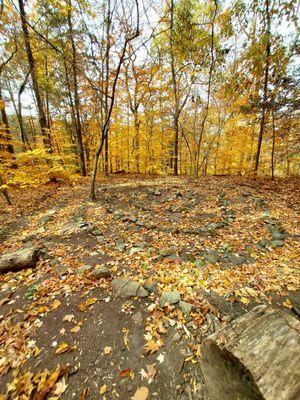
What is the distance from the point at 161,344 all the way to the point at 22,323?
7.02 feet

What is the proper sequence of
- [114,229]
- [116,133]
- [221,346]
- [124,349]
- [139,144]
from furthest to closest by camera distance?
[116,133] < [139,144] < [114,229] < [124,349] < [221,346]

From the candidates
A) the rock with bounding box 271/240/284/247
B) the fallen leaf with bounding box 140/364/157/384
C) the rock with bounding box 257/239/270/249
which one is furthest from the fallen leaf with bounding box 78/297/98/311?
the rock with bounding box 271/240/284/247

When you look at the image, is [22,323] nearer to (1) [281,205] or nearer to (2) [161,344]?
(2) [161,344]

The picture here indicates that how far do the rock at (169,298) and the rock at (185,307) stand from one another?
0.34 feet

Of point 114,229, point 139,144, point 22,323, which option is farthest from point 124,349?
point 139,144

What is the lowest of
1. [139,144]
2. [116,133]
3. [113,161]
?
[113,161]

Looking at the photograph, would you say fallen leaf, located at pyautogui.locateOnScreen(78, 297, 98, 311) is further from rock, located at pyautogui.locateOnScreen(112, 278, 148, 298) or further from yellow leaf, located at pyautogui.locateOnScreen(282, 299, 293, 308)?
yellow leaf, located at pyautogui.locateOnScreen(282, 299, 293, 308)

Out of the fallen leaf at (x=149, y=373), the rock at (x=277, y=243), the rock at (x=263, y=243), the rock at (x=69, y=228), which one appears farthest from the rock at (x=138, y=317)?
the rock at (x=277, y=243)

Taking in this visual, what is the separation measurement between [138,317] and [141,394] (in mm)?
918

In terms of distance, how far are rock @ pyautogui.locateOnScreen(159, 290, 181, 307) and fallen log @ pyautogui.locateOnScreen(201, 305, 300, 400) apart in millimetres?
1166

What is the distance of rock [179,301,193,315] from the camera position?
2.88 m

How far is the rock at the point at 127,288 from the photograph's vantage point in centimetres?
325

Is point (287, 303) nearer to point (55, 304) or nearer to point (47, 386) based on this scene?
point (47, 386)

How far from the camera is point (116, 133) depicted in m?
15.4
